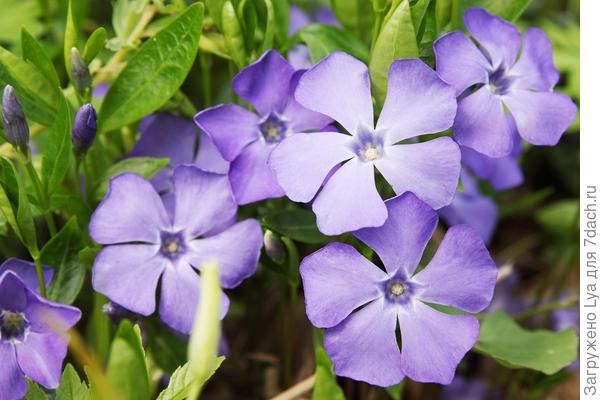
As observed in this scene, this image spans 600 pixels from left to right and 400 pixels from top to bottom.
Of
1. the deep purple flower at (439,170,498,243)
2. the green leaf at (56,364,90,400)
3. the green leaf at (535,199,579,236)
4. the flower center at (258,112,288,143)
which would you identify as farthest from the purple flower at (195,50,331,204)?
the green leaf at (535,199,579,236)

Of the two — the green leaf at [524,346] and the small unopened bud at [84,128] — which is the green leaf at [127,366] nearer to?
the small unopened bud at [84,128]

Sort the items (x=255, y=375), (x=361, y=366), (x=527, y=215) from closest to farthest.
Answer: (x=361, y=366) < (x=255, y=375) < (x=527, y=215)

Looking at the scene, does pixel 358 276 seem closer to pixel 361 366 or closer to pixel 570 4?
pixel 361 366

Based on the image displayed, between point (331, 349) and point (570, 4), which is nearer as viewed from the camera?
point (331, 349)

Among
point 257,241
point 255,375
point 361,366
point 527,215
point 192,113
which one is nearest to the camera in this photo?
point 361,366

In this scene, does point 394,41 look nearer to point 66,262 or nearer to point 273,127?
point 273,127

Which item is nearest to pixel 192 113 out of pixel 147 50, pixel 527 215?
pixel 147 50

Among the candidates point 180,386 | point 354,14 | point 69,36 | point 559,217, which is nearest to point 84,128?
point 69,36

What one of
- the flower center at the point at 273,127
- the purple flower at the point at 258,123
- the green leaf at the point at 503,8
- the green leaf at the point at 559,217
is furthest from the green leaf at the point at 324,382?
the green leaf at the point at 559,217
